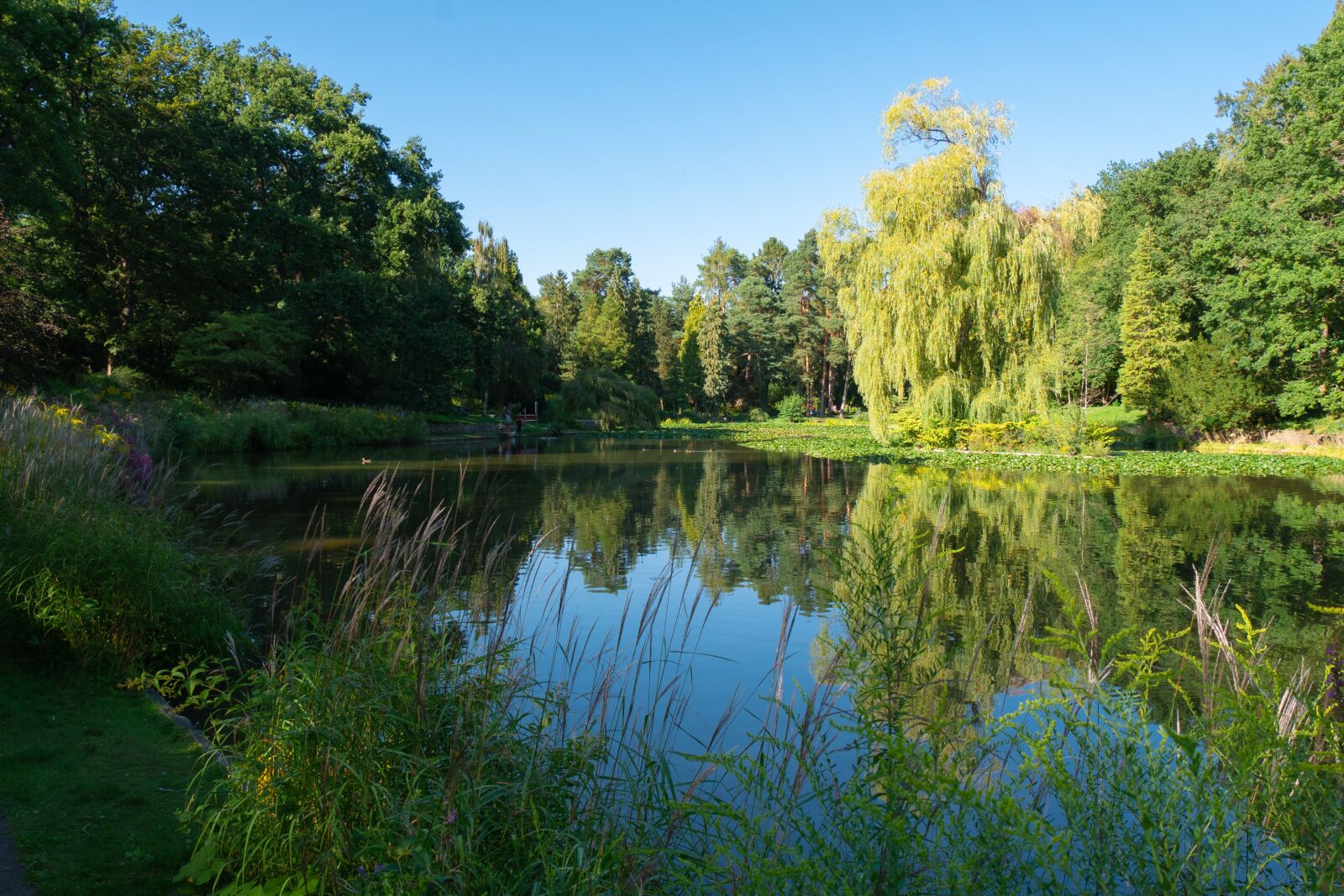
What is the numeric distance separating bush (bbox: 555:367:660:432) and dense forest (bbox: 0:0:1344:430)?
262mm

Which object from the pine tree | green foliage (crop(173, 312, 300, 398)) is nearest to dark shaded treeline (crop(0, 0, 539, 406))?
green foliage (crop(173, 312, 300, 398))

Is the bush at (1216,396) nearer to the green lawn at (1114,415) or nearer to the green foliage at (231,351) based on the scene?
the green lawn at (1114,415)

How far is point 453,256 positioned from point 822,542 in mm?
36553

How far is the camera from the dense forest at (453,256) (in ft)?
73.8

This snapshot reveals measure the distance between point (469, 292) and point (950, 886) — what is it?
37.8m

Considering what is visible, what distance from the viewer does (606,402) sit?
142 feet

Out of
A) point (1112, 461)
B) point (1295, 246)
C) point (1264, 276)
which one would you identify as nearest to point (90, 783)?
point (1112, 461)

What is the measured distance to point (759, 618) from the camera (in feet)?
22.7

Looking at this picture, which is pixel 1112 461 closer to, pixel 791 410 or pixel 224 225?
pixel 224 225

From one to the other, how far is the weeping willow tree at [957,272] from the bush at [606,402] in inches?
780

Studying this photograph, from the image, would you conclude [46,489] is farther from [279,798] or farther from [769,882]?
[769,882]

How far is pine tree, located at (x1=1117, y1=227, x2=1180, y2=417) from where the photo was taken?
1414 inches

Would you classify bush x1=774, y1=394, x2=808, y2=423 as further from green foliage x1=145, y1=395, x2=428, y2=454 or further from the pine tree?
green foliage x1=145, y1=395, x2=428, y2=454

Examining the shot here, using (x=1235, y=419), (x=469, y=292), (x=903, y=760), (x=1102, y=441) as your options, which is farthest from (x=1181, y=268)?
(x=903, y=760)
